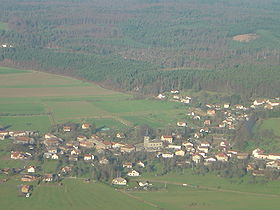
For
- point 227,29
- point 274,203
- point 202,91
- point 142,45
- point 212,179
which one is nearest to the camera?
point 274,203

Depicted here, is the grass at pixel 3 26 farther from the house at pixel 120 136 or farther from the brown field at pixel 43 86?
the house at pixel 120 136

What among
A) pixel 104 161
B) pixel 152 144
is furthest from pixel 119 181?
pixel 152 144

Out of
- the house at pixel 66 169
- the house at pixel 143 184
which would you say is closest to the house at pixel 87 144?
the house at pixel 66 169

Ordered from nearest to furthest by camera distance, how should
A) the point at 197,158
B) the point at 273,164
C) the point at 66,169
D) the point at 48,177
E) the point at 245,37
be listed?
1. the point at 48,177
2. the point at 66,169
3. the point at 273,164
4. the point at 197,158
5. the point at 245,37

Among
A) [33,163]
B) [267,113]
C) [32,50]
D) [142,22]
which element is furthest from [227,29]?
[33,163]

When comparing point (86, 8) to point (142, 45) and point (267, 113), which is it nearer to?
point (142, 45)

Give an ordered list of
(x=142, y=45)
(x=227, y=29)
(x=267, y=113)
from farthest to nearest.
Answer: (x=227, y=29), (x=142, y=45), (x=267, y=113)

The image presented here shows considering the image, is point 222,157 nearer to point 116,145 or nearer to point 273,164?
point 273,164

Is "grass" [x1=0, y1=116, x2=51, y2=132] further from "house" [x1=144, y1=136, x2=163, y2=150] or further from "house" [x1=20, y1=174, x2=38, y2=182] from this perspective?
"house" [x1=20, y1=174, x2=38, y2=182]
